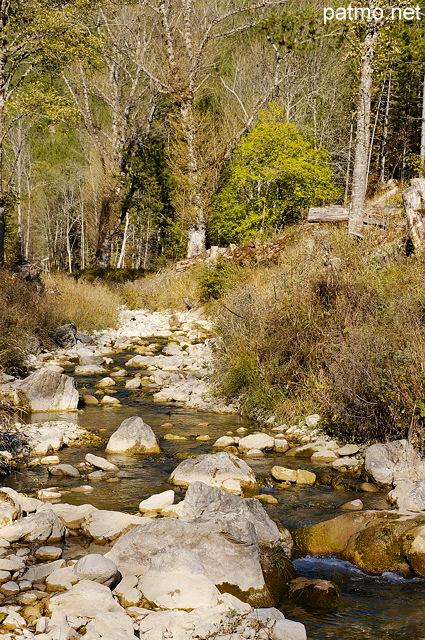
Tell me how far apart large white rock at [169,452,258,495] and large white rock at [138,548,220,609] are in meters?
1.96

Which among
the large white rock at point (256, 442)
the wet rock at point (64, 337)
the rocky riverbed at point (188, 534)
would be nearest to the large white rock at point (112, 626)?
the rocky riverbed at point (188, 534)

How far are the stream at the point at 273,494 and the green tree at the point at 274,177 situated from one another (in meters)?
15.1

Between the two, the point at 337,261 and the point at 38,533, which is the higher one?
the point at 337,261

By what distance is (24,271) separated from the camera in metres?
16.5

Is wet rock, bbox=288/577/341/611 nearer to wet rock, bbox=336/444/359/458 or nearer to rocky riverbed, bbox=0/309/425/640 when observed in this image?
rocky riverbed, bbox=0/309/425/640

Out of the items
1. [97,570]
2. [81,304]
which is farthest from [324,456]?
[81,304]

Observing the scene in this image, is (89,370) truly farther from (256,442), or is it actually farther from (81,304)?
(81,304)

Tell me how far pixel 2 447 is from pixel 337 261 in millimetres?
5594

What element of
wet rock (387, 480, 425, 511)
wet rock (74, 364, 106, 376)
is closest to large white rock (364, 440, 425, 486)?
wet rock (387, 480, 425, 511)

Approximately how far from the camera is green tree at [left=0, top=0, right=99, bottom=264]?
57.2 feet

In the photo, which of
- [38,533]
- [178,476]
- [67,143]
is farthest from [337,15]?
[67,143]

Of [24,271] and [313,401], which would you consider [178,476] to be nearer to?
[313,401]

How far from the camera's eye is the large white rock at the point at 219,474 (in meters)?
6.21

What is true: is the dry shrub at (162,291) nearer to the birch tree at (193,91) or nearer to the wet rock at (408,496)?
the birch tree at (193,91)
